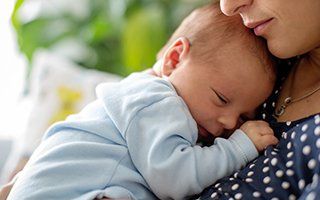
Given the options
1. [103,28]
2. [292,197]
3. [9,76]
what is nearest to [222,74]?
[292,197]

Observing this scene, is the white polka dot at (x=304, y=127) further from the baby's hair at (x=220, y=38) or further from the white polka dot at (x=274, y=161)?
the baby's hair at (x=220, y=38)

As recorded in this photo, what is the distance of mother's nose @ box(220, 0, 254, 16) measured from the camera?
1.12 m

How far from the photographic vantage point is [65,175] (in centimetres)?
112

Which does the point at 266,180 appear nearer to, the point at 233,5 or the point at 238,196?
the point at 238,196

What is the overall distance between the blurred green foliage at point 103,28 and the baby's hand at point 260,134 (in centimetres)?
98

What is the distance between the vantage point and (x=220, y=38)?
1.22 metres

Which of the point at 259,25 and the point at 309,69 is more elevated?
the point at 259,25

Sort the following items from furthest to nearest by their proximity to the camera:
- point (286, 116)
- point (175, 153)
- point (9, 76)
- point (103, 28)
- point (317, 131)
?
point (9, 76)
point (103, 28)
point (286, 116)
point (175, 153)
point (317, 131)

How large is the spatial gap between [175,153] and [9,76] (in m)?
1.77

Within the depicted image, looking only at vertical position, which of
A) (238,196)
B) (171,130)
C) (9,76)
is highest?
(171,130)

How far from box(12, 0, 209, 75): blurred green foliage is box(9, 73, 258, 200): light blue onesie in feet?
3.23

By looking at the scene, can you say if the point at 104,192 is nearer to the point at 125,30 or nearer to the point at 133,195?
the point at 133,195

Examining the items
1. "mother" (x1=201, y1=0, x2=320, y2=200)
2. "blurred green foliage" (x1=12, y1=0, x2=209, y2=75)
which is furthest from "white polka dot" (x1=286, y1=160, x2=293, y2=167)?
"blurred green foliage" (x1=12, y1=0, x2=209, y2=75)

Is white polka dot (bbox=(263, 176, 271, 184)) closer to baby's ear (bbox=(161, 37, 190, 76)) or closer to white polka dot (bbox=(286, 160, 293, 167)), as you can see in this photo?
white polka dot (bbox=(286, 160, 293, 167))
